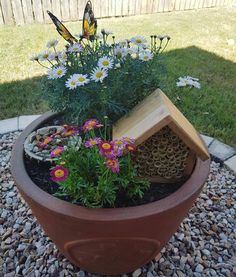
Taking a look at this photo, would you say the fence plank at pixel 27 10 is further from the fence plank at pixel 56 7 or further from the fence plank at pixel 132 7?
the fence plank at pixel 132 7

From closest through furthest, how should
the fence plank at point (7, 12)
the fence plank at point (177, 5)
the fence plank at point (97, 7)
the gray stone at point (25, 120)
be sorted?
the gray stone at point (25, 120)
the fence plank at point (7, 12)
the fence plank at point (97, 7)
the fence plank at point (177, 5)

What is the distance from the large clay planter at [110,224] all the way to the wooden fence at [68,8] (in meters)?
4.55

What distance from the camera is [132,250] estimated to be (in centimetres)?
144

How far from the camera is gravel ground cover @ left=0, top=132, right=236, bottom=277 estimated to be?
1.76 metres

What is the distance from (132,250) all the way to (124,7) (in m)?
5.37

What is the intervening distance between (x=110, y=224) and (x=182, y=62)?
3.19 m

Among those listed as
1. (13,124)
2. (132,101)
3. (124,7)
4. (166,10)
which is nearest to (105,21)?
(124,7)

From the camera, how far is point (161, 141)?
143 cm

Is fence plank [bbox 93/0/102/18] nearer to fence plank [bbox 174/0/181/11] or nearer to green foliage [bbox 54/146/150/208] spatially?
fence plank [bbox 174/0/181/11]

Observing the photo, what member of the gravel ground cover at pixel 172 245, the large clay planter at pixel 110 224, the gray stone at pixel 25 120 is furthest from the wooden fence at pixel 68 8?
the large clay planter at pixel 110 224

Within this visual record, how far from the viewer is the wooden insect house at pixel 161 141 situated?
1.32m

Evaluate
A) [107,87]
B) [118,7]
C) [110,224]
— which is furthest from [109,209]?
[118,7]

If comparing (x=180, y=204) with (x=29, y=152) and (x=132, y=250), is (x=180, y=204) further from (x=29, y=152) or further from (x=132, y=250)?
(x=29, y=152)

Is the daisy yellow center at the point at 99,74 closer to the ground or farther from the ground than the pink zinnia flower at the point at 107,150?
farther from the ground
